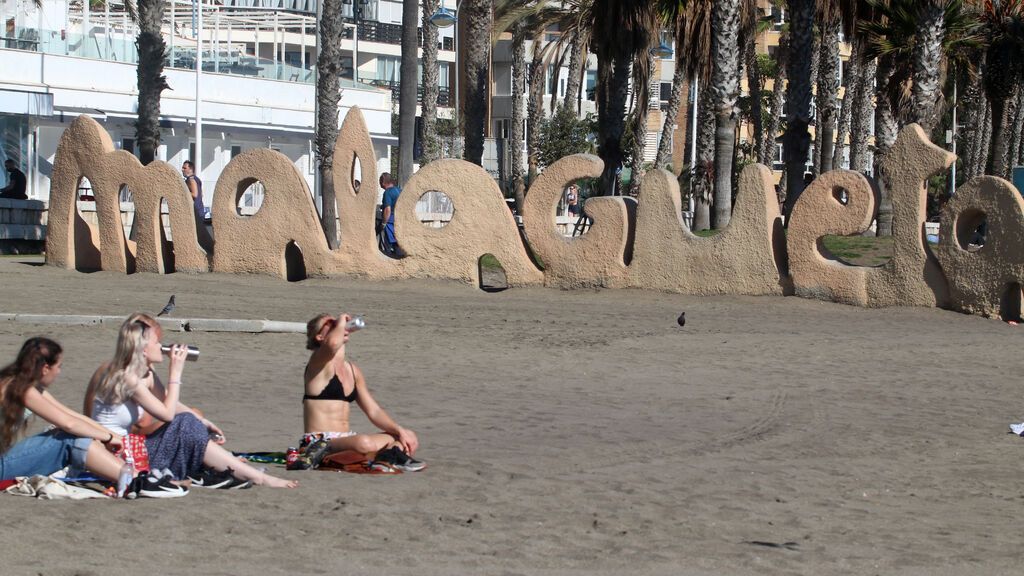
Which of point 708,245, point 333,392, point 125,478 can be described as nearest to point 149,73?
point 708,245

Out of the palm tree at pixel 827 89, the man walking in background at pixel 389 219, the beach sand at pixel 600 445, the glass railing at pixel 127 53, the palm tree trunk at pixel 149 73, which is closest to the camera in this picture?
the beach sand at pixel 600 445

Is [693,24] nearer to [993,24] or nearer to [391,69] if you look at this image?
[993,24]

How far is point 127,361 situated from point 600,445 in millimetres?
3570

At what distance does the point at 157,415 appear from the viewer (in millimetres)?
7691

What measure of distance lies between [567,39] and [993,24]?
22.4 m

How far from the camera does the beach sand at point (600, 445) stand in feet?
21.3

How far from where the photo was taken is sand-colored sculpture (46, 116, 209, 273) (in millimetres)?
21641

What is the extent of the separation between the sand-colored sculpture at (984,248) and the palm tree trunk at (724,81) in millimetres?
6227

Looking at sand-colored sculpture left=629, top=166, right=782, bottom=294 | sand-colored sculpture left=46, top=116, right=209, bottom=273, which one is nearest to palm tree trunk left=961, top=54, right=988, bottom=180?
sand-colored sculpture left=629, top=166, right=782, bottom=294

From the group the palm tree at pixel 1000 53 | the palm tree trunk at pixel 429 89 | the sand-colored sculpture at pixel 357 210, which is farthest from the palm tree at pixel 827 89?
the sand-colored sculpture at pixel 357 210

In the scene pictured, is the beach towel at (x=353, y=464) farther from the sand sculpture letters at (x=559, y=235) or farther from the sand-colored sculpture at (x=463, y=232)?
the sand-colored sculpture at (x=463, y=232)

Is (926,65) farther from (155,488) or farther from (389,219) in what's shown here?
(155,488)

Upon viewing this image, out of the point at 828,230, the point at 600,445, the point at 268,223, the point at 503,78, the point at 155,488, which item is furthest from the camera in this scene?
the point at 503,78

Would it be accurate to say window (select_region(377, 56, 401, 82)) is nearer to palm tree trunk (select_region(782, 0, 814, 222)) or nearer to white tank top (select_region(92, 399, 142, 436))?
palm tree trunk (select_region(782, 0, 814, 222))
